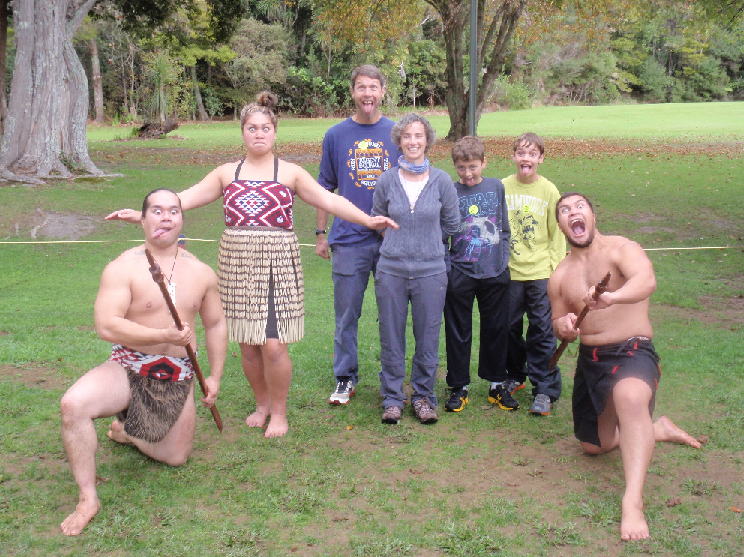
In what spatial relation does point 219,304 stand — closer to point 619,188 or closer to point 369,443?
point 369,443

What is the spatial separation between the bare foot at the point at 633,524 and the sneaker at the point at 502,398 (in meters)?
1.45

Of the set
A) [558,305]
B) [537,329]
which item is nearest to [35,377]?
[537,329]

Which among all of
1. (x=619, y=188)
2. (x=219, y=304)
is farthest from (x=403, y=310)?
(x=619, y=188)

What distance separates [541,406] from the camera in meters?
4.50

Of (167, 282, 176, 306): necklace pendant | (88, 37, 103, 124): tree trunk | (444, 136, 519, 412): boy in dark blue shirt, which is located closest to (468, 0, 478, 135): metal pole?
(444, 136, 519, 412): boy in dark blue shirt

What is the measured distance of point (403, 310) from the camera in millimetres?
4332

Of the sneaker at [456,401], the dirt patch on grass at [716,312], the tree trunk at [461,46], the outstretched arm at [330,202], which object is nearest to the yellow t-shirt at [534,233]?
the sneaker at [456,401]

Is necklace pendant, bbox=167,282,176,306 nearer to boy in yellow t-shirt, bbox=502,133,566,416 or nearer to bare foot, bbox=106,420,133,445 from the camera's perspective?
bare foot, bbox=106,420,133,445

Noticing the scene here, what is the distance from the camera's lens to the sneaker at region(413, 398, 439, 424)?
4371 mm

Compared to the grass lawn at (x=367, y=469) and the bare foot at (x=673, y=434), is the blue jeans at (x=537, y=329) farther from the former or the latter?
the bare foot at (x=673, y=434)

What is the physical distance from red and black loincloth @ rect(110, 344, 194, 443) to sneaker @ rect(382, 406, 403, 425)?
124cm

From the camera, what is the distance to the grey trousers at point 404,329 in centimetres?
424

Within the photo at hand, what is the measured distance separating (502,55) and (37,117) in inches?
530

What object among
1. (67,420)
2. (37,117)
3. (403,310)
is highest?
(37,117)
